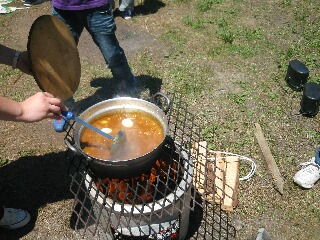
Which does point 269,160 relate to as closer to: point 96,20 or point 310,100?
point 310,100

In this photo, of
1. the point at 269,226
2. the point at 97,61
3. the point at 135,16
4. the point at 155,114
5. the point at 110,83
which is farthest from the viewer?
the point at 135,16

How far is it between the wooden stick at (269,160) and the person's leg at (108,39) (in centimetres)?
219

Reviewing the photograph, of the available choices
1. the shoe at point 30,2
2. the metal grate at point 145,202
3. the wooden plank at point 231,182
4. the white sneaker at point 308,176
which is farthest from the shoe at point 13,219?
the shoe at point 30,2

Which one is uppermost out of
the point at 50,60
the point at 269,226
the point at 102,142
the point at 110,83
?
the point at 50,60

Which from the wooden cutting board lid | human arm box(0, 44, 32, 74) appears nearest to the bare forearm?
the wooden cutting board lid

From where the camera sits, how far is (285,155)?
4973mm

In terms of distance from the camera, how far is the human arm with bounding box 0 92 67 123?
9.55 ft

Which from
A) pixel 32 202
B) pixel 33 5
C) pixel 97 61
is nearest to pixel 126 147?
pixel 32 202

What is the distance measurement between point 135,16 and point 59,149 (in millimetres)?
4325

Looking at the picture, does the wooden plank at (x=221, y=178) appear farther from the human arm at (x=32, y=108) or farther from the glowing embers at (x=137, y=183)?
the human arm at (x=32, y=108)

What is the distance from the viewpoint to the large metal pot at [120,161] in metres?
2.83

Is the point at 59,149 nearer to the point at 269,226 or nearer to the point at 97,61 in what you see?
the point at 97,61

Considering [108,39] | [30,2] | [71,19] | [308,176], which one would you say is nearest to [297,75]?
[308,176]

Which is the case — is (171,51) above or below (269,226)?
above
